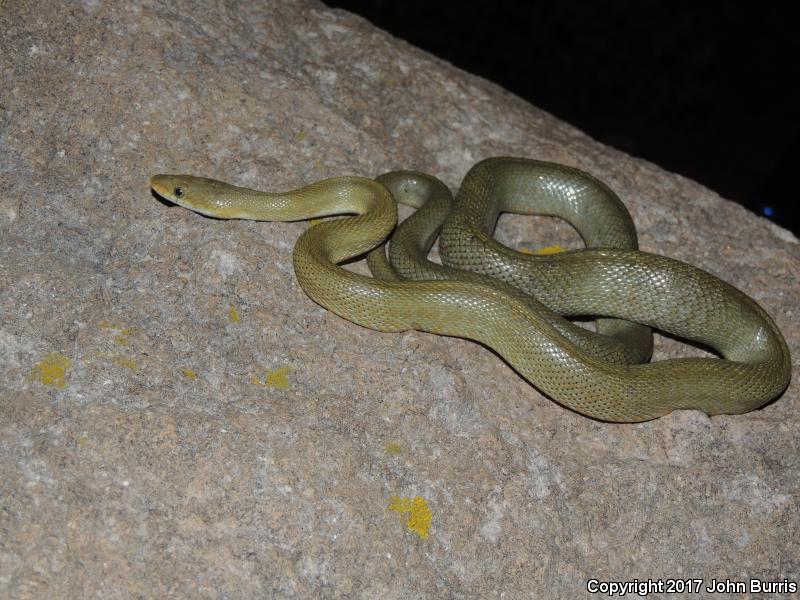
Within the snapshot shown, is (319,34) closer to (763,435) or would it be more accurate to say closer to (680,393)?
(680,393)

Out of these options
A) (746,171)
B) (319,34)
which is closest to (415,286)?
(319,34)

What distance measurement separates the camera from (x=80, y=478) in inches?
166

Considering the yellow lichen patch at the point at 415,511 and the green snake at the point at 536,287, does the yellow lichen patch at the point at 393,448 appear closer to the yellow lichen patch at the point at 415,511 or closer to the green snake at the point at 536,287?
the yellow lichen patch at the point at 415,511

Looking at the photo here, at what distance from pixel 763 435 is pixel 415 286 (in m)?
2.73

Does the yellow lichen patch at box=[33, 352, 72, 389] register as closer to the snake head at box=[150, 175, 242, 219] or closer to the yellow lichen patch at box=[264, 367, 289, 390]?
the yellow lichen patch at box=[264, 367, 289, 390]

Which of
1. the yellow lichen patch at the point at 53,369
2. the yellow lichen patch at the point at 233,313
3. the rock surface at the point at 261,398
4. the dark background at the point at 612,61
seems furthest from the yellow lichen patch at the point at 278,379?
the dark background at the point at 612,61

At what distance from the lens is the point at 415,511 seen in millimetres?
4621

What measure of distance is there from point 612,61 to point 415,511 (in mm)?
11377

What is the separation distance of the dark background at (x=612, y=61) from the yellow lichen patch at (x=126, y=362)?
33.1ft

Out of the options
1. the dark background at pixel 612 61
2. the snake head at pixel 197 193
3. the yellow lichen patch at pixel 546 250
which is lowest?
the dark background at pixel 612 61

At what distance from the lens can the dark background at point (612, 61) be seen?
44.5ft

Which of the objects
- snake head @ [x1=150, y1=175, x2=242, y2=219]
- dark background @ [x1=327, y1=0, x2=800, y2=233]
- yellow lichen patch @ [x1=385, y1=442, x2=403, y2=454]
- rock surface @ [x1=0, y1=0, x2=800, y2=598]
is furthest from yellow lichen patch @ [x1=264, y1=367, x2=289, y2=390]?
dark background @ [x1=327, y1=0, x2=800, y2=233]

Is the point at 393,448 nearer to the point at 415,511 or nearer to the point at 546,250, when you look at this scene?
the point at 415,511

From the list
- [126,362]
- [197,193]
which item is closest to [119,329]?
[126,362]
